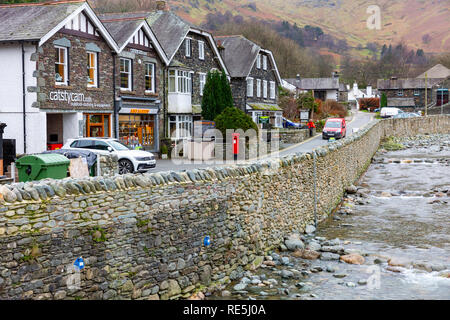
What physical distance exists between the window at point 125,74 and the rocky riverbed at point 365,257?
13756 mm

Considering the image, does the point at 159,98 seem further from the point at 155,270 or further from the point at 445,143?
the point at 445,143

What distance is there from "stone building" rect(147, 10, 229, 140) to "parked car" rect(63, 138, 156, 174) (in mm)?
11595

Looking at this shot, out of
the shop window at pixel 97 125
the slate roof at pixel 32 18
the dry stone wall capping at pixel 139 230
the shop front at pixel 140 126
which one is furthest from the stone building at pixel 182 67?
the dry stone wall capping at pixel 139 230

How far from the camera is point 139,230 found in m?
9.31

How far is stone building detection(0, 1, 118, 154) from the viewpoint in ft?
75.1

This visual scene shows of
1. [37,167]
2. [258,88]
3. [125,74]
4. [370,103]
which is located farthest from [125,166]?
[370,103]

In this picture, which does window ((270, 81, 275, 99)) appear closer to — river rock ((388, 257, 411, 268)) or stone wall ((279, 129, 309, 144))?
stone wall ((279, 129, 309, 144))

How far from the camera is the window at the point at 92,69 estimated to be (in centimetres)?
2614

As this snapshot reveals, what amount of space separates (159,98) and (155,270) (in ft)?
78.0

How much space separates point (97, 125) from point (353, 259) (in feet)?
58.8

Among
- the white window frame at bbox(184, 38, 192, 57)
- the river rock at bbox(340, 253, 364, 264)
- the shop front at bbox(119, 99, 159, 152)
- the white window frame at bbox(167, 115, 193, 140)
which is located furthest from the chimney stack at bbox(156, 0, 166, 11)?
the river rock at bbox(340, 253, 364, 264)

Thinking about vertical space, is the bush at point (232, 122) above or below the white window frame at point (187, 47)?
below

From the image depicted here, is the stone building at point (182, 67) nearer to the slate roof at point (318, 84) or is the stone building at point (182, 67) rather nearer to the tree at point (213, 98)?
the tree at point (213, 98)

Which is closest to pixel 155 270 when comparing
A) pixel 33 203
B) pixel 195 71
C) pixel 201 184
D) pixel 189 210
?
pixel 189 210
